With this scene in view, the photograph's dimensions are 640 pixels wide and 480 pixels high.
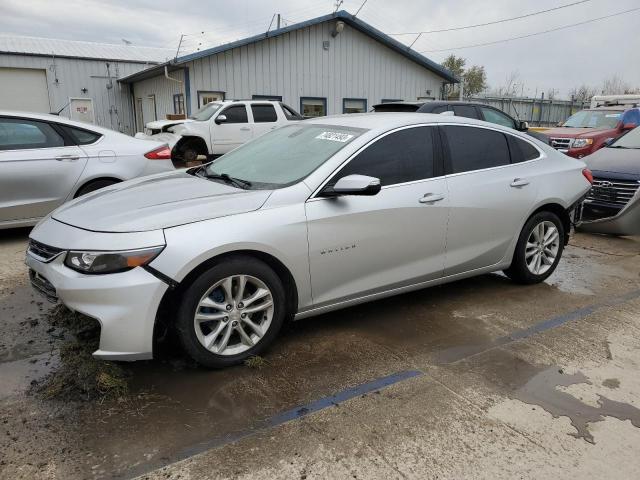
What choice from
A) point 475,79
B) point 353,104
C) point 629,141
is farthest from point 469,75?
point 629,141

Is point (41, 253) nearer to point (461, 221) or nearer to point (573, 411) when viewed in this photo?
point (461, 221)

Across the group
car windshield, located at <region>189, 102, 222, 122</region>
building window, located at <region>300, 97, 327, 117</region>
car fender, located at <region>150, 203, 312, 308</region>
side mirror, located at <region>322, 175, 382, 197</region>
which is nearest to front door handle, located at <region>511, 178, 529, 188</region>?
side mirror, located at <region>322, 175, 382, 197</region>

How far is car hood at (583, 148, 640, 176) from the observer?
6.82 metres

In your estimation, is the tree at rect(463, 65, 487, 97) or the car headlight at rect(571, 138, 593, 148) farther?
the tree at rect(463, 65, 487, 97)

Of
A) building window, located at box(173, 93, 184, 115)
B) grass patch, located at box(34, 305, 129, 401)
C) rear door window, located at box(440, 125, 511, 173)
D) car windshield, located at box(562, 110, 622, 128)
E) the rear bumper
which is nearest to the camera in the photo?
the rear bumper

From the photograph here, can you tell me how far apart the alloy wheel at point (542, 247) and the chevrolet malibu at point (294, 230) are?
0.06 feet

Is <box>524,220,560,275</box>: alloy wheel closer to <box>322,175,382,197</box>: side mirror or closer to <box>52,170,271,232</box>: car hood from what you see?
<box>322,175,382,197</box>: side mirror

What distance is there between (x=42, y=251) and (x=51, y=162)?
10.5 feet

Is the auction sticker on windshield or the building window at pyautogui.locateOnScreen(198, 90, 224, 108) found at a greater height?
the building window at pyautogui.locateOnScreen(198, 90, 224, 108)

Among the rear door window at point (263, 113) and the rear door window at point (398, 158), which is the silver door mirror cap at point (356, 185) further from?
the rear door window at point (263, 113)

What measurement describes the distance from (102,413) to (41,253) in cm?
112

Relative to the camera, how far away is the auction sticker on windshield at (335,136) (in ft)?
12.4

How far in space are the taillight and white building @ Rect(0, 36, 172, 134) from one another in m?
18.3

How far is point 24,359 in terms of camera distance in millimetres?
3338
